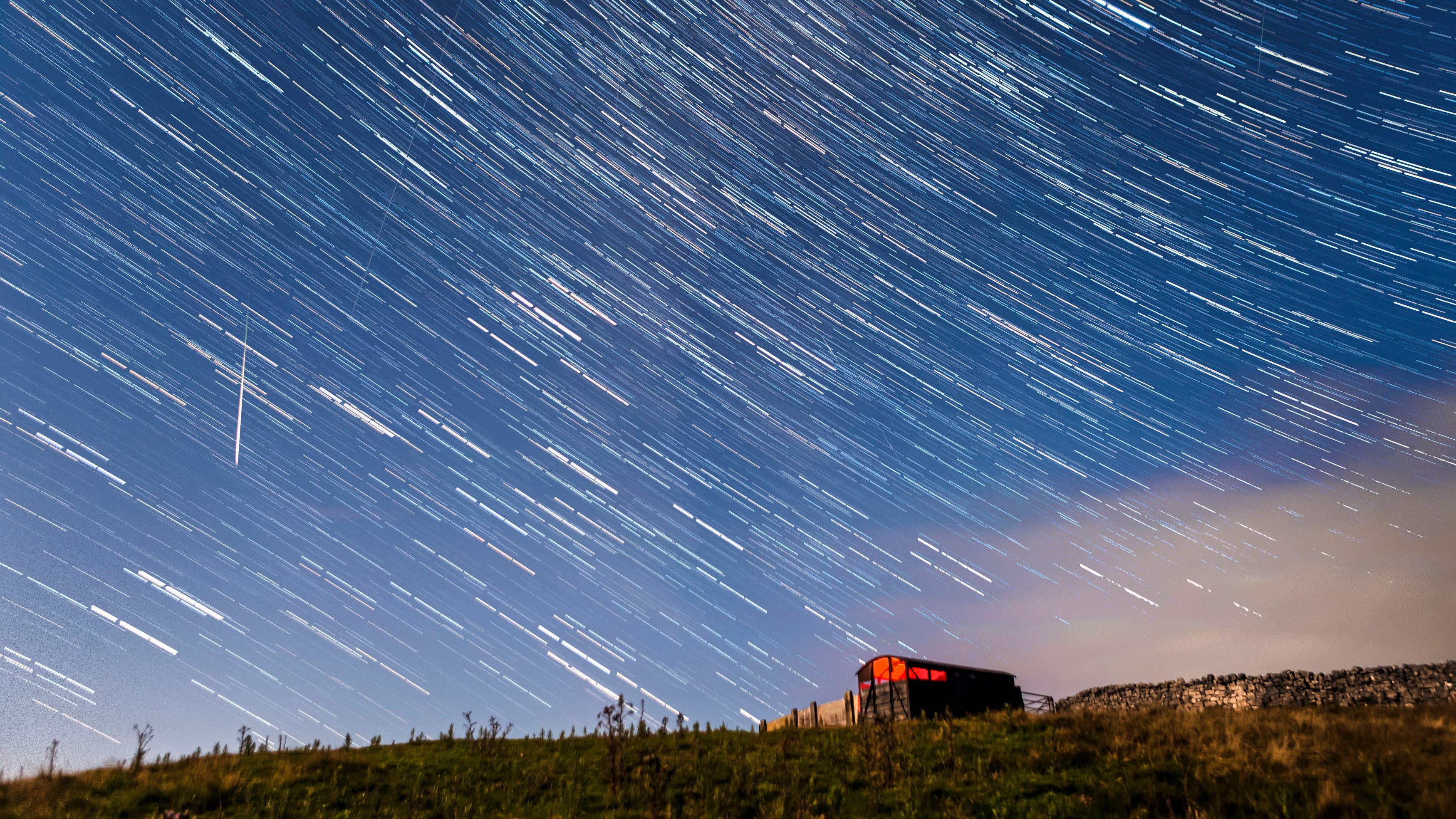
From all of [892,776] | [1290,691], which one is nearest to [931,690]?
[1290,691]

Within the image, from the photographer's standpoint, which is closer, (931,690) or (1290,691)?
(1290,691)

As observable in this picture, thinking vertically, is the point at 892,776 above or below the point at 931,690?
below

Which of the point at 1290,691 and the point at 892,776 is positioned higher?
the point at 1290,691

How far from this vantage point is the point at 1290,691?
73.9 feet

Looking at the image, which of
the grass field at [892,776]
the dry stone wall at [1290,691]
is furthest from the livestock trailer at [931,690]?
the grass field at [892,776]

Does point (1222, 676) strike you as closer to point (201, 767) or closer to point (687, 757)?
point (687, 757)

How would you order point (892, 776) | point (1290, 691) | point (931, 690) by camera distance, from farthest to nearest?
point (931, 690)
point (1290, 691)
point (892, 776)

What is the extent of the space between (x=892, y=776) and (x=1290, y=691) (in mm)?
18224

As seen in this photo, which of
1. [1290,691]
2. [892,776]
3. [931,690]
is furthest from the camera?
[931,690]

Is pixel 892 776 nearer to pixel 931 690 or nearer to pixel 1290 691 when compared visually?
pixel 931 690

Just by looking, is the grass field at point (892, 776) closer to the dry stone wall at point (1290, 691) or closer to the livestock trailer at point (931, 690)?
the dry stone wall at point (1290, 691)

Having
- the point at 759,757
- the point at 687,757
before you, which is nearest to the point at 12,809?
the point at 687,757

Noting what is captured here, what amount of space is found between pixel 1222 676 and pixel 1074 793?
→ 19.3m

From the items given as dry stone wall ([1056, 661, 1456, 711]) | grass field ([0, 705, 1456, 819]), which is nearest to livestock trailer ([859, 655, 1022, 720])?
dry stone wall ([1056, 661, 1456, 711])
